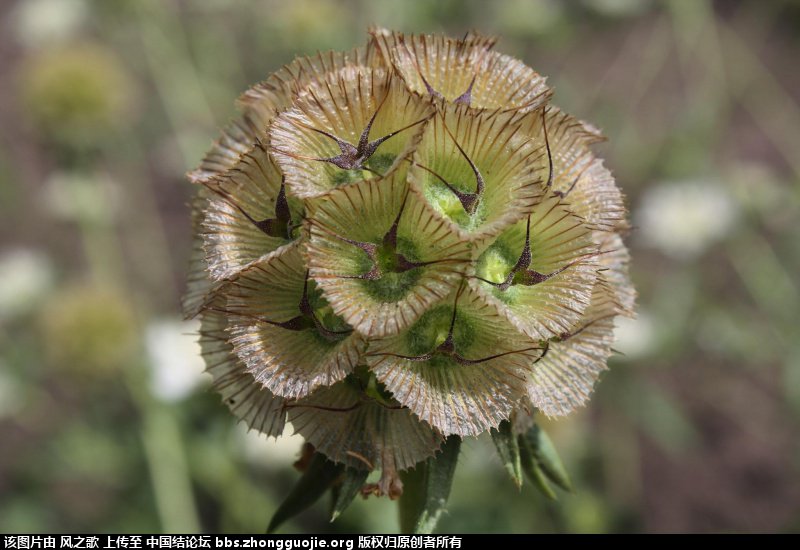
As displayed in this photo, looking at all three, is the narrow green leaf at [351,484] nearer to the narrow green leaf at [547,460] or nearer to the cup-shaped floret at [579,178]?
the narrow green leaf at [547,460]

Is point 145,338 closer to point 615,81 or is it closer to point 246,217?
point 246,217

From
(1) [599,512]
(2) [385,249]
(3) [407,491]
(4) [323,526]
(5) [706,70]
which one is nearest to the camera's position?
(2) [385,249]

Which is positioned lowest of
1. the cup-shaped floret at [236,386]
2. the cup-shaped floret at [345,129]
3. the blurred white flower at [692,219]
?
the cup-shaped floret at [236,386]

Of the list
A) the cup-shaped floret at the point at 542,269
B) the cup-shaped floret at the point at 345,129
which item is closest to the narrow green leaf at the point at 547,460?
the cup-shaped floret at the point at 542,269

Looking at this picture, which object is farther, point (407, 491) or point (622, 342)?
point (622, 342)

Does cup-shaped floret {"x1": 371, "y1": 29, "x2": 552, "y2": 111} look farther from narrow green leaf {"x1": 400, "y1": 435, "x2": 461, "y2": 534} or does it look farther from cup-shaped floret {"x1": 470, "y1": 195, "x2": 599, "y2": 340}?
narrow green leaf {"x1": 400, "y1": 435, "x2": 461, "y2": 534}

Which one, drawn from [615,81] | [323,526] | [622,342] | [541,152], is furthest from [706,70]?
[541,152]

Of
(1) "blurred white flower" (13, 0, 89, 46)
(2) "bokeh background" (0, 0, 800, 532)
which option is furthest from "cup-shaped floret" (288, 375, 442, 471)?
(1) "blurred white flower" (13, 0, 89, 46)

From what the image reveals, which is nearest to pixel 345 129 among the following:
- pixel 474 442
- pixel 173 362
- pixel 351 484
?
pixel 351 484
